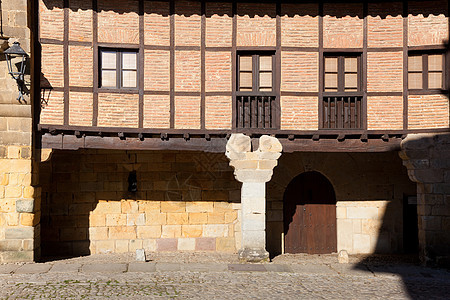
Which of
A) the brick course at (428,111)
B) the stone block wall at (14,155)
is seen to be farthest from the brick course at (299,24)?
the stone block wall at (14,155)

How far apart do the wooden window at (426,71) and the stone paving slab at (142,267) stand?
6.41 m

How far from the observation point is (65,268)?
9.97m

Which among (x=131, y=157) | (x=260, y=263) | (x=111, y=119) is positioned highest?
(x=111, y=119)

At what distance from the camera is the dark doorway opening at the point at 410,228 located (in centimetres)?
1240

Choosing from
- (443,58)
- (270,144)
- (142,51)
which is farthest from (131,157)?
(443,58)

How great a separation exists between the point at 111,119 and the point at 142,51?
1514 mm

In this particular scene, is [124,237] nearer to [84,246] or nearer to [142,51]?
[84,246]

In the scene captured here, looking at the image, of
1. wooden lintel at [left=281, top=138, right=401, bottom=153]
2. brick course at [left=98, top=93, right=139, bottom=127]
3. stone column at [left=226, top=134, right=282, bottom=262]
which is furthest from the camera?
wooden lintel at [left=281, top=138, right=401, bottom=153]

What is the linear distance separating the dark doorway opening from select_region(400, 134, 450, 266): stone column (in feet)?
5.52

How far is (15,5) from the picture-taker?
10.2 m

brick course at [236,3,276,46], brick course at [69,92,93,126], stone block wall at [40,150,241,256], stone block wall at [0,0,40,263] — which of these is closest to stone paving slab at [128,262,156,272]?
stone block wall at [40,150,241,256]

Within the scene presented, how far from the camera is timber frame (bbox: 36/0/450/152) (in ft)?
34.0

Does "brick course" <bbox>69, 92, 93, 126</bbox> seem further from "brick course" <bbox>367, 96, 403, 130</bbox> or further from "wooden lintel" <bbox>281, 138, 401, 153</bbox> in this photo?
"brick course" <bbox>367, 96, 403, 130</bbox>

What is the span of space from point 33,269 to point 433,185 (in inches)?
317
